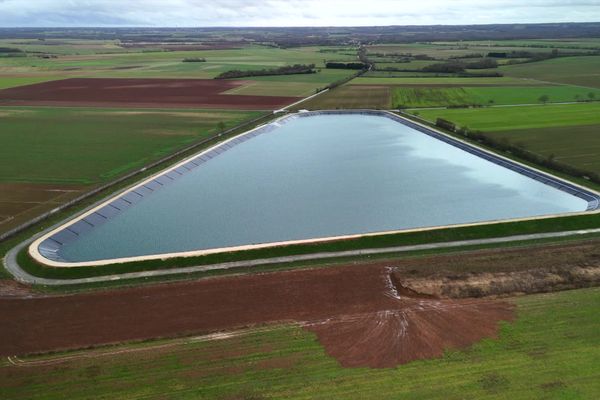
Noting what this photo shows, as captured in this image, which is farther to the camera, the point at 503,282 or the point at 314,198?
the point at 314,198

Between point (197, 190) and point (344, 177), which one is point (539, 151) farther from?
point (197, 190)

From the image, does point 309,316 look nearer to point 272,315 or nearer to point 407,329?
point 272,315

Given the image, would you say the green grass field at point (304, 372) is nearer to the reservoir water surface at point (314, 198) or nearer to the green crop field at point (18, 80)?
the reservoir water surface at point (314, 198)

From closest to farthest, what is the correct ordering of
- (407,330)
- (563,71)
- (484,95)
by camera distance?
(407,330), (484,95), (563,71)

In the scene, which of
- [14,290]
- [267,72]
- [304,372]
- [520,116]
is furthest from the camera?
[267,72]

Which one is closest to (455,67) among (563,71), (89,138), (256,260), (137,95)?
(563,71)

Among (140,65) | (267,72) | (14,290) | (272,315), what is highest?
(140,65)

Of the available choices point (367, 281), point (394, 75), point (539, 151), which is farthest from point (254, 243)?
point (394, 75)

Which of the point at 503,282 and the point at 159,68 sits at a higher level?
the point at 159,68

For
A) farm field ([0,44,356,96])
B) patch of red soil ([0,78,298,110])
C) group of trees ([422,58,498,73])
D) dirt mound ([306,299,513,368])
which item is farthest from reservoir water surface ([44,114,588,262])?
group of trees ([422,58,498,73])
